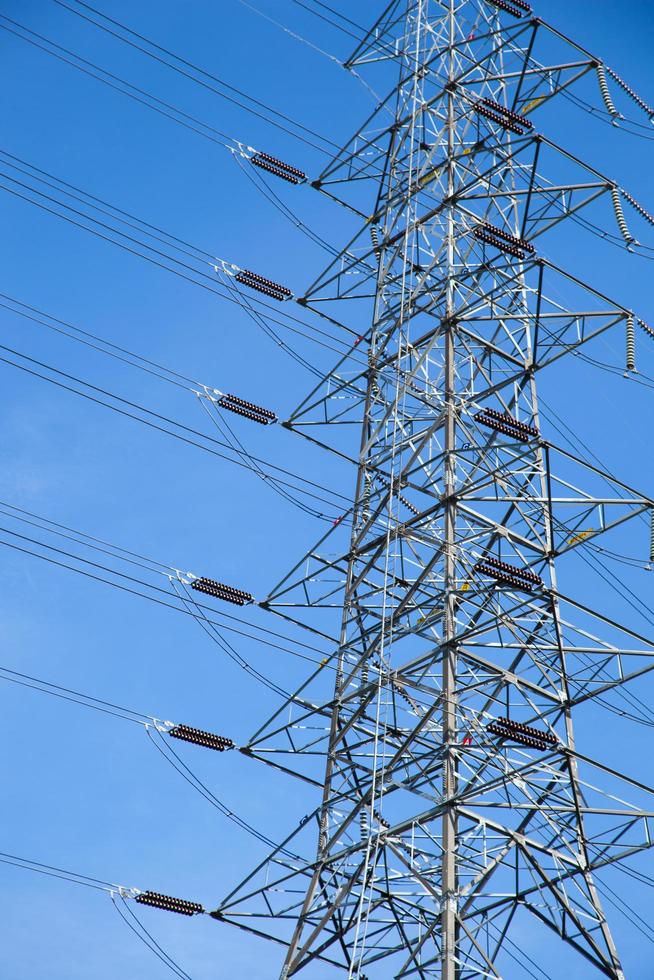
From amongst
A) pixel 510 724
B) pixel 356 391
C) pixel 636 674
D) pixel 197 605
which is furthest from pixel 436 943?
pixel 356 391

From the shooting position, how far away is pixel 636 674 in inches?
1051

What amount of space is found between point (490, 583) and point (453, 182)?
388 inches

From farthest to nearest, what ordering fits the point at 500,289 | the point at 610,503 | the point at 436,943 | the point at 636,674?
1. the point at 500,289
2. the point at 610,503
3. the point at 636,674
4. the point at 436,943

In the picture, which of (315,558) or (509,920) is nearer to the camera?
(509,920)

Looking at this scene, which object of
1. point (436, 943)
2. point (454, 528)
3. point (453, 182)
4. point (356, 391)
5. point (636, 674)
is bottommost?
point (436, 943)

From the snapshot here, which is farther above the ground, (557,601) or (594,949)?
(557,601)

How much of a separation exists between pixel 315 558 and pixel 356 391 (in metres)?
4.12

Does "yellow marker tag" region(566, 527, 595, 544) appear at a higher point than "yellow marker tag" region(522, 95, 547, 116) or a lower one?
lower

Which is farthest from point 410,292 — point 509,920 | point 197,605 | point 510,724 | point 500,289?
point 509,920

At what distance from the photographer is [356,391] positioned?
3212cm

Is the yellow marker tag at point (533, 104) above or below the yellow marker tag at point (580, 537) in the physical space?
above

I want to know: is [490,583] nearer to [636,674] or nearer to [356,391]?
[636,674]

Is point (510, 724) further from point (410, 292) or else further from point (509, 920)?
point (410, 292)

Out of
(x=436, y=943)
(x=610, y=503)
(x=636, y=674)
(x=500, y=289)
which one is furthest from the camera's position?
(x=500, y=289)
